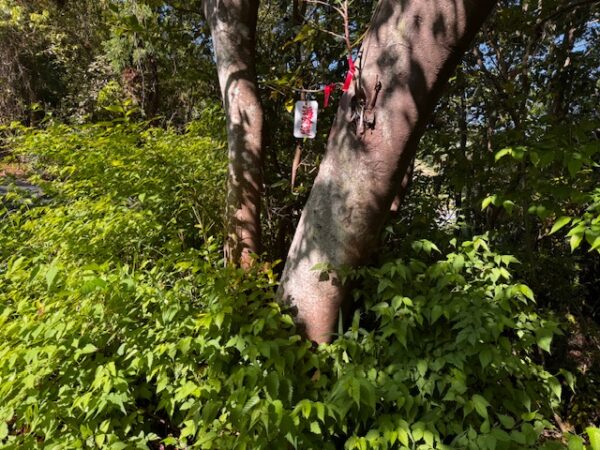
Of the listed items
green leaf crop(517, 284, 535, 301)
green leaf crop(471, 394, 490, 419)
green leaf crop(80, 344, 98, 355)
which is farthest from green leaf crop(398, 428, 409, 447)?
green leaf crop(80, 344, 98, 355)

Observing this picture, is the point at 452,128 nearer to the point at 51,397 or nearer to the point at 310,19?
the point at 310,19

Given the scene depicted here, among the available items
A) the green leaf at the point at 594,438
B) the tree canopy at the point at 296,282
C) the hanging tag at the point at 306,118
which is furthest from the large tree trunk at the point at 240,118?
the green leaf at the point at 594,438

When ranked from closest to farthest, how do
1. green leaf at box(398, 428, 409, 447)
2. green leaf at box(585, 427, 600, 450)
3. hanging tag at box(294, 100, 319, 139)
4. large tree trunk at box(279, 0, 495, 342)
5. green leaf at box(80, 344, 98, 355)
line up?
green leaf at box(585, 427, 600, 450)
green leaf at box(398, 428, 409, 447)
large tree trunk at box(279, 0, 495, 342)
green leaf at box(80, 344, 98, 355)
hanging tag at box(294, 100, 319, 139)

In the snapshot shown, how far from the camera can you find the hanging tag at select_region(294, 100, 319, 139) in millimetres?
2256

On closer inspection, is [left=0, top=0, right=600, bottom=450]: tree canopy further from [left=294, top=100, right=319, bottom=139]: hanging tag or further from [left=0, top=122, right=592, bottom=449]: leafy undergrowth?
[left=294, top=100, right=319, bottom=139]: hanging tag

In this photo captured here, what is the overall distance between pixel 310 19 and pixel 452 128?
1.71 meters

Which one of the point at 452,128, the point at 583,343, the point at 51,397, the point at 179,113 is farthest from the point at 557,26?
the point at 179,113

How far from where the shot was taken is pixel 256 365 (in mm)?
1498

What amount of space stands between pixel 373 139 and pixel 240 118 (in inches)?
40.5

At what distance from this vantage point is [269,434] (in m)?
1.37

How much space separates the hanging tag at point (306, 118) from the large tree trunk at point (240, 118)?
25 centimetres

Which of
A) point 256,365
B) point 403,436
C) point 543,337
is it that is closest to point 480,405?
point 403,436

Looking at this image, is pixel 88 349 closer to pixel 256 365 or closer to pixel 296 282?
pixel 256 365

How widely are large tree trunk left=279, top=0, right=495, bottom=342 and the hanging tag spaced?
1.73 ft
